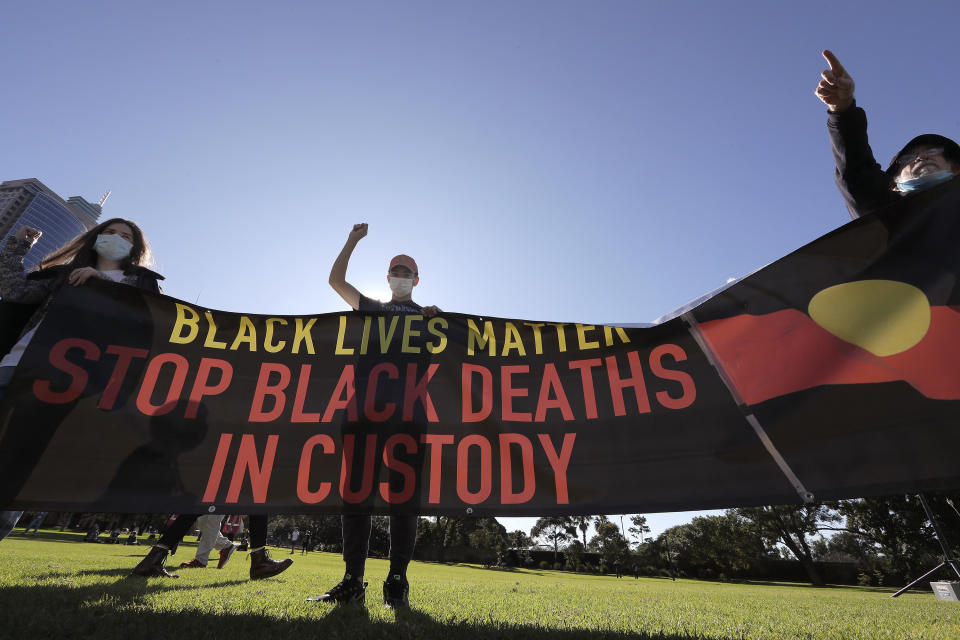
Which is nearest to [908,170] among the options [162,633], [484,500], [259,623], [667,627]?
[667,627]

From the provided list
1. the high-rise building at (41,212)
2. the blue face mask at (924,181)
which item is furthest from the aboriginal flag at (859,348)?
the high-rise building at (41,212)

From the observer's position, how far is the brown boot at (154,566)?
454cm

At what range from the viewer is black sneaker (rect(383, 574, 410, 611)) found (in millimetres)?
3061

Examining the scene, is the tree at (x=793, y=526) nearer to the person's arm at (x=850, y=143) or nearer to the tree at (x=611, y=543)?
the tree at (x=611, y=543)

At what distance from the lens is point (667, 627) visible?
286 cm

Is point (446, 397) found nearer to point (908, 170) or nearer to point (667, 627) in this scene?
point (667, 627)

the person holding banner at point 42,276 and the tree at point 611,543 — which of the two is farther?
the tree at point 611,543

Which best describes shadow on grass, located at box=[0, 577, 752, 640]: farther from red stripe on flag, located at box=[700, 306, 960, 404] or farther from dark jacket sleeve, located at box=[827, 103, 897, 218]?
dark jacket sleeve, located at box=[827, 103, 897, 218]

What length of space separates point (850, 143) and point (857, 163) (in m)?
0.16

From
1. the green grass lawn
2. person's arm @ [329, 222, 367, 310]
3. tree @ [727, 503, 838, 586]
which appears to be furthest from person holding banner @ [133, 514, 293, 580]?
tree @ [727, 503, 838, 586]

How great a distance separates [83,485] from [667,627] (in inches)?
149

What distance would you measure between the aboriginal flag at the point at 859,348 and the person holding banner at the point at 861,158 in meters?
0.33

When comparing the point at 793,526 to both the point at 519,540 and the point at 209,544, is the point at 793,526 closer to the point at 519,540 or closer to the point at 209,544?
the point at 519,540

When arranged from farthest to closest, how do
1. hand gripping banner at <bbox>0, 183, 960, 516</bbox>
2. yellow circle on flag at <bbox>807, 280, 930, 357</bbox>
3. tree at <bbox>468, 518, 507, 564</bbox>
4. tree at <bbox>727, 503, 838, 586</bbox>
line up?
tree at <bbox>468, 518, 507, 564</bbox>
tree at <bbox>727, 503, 838, 586</bbox>
yellow circle on flag at <bbox>807, 280, 930, 357</bbox>
hand gripping banner at <bbox>0, 183, 960, 516</bbox>
